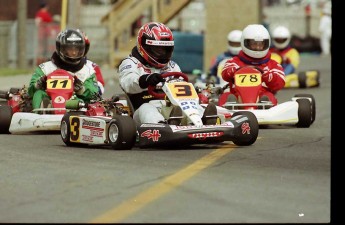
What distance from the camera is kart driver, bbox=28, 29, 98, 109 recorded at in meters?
14.0

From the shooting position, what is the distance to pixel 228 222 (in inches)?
257

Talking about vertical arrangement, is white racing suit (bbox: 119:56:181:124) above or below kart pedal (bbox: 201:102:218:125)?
above

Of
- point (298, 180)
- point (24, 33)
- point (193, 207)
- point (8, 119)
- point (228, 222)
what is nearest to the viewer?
point (228, 222)

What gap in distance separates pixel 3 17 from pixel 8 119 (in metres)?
29.1

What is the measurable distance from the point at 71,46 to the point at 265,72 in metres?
2.43

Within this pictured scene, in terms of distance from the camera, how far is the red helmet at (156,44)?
12.1m

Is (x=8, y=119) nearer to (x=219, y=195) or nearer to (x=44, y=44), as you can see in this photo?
(x=219, y=195)

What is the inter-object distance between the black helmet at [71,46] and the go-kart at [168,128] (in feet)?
7.99

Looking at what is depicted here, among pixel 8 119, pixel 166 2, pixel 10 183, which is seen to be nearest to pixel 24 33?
pixel 166 2

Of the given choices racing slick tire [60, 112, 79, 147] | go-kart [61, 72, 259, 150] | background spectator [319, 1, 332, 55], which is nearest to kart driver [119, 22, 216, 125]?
go-kart [61, 72, 259, 150]

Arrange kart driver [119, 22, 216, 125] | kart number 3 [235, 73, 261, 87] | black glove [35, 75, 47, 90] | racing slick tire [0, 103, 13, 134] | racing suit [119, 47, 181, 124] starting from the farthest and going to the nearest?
kart number 3 [235, 73, 261, 87]
black glove [35, 75, 47, 90]
racing slick tire [0, 103, 13, 134]
kart driver [119, 22, 216, 125]
racing suit [119, 47, 181, 124]

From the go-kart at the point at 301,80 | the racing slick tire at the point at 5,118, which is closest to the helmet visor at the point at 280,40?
the go-kart at the point at 301,80

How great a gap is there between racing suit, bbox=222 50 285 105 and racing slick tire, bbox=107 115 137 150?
3.91 m

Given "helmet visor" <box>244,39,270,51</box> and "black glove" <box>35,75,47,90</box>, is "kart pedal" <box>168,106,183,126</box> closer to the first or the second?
"black glove" <box>35,75,47,90</box>
